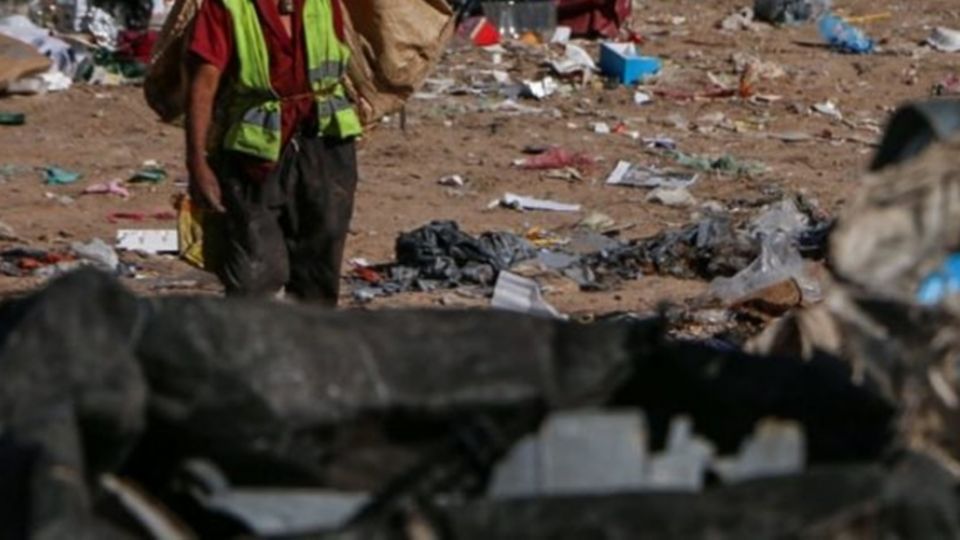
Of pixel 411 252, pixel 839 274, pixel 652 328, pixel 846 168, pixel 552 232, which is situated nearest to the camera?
pixel 839 274

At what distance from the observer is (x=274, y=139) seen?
22.8 ft

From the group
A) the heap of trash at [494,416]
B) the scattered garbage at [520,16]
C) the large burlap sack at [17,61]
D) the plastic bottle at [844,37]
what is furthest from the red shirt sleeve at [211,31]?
the plastic bottle at [844,37]

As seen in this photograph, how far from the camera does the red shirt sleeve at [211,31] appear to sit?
677 centimetres

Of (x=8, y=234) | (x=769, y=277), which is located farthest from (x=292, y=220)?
(x=8, y=234)

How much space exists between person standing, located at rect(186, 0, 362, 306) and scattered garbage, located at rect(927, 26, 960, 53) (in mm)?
9880

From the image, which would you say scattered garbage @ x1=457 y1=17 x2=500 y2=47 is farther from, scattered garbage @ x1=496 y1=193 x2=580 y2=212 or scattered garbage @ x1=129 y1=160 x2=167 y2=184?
scattered garbage @ x1=496 y1=193 x2=580 y2=212

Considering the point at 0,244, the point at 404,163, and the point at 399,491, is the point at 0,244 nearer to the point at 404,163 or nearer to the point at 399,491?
the point at 404,163

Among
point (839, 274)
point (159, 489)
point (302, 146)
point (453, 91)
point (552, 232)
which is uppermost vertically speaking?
point (839, 274)

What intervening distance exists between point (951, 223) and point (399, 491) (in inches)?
35.6

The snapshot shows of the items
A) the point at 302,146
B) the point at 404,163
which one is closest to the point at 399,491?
the point at 302,146

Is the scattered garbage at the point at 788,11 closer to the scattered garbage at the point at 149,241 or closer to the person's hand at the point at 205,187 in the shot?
the scattered garbage at the point at 149,241

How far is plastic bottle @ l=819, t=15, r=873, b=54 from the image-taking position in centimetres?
1634

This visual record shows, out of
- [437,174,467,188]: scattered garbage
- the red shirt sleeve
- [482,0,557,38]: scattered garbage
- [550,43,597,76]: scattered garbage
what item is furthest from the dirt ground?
the red shirt sleeve

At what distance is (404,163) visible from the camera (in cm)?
1254
